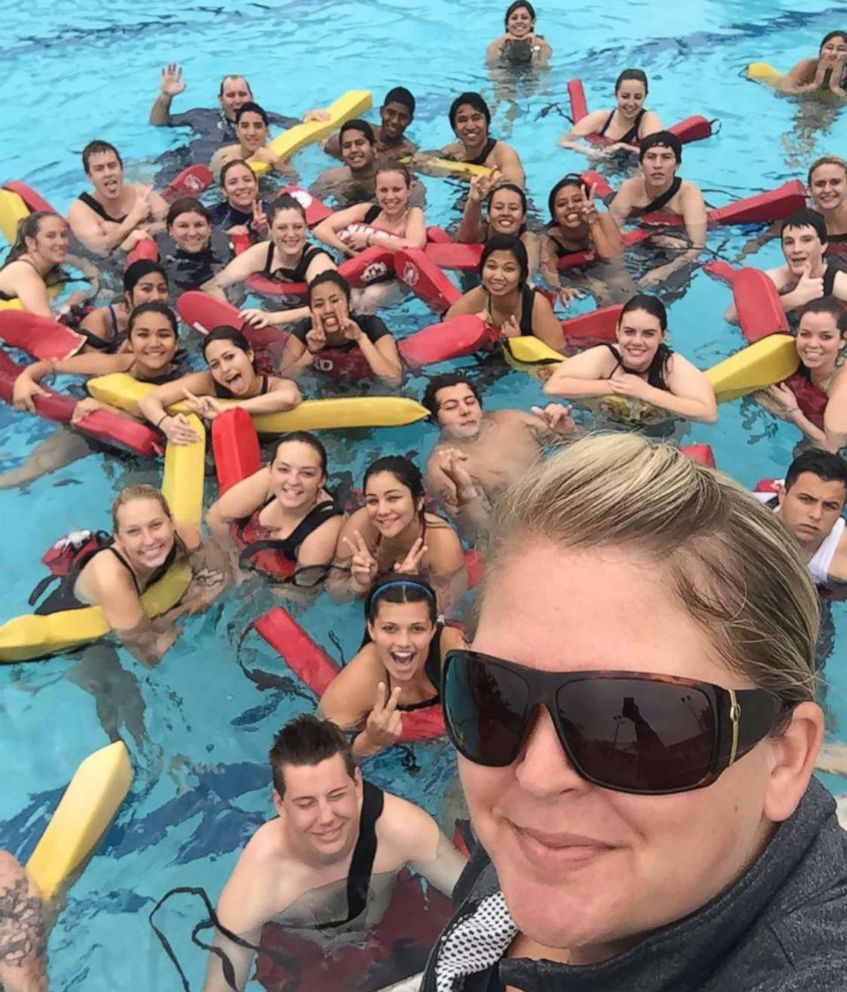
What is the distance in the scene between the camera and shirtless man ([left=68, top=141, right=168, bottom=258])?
765 cm

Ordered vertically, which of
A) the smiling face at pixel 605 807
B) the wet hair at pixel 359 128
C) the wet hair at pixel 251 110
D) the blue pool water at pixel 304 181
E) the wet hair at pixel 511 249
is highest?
the smiling face at pixel 605 807

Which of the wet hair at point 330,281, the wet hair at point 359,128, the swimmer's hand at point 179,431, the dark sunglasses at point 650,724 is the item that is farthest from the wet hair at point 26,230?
the dark sunglasses at point 650,724

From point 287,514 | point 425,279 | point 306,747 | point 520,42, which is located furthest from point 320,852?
point 520,42

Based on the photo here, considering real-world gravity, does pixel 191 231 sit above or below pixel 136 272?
below

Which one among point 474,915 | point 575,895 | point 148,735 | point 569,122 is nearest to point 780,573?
point 575,895

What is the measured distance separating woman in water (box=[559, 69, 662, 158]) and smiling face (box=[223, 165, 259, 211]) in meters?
3.44

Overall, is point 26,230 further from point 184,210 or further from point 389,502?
point 389,502

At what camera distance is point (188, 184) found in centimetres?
870

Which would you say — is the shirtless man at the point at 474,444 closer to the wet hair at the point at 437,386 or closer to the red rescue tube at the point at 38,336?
the wet hair at the point at 437,386

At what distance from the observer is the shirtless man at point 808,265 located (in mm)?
6254

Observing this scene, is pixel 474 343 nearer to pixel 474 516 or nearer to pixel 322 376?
pixel 322 376

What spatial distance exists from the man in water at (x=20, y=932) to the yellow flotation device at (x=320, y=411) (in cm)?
285

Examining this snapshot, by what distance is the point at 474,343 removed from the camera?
5957 mm

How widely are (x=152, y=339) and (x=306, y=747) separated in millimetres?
3644
